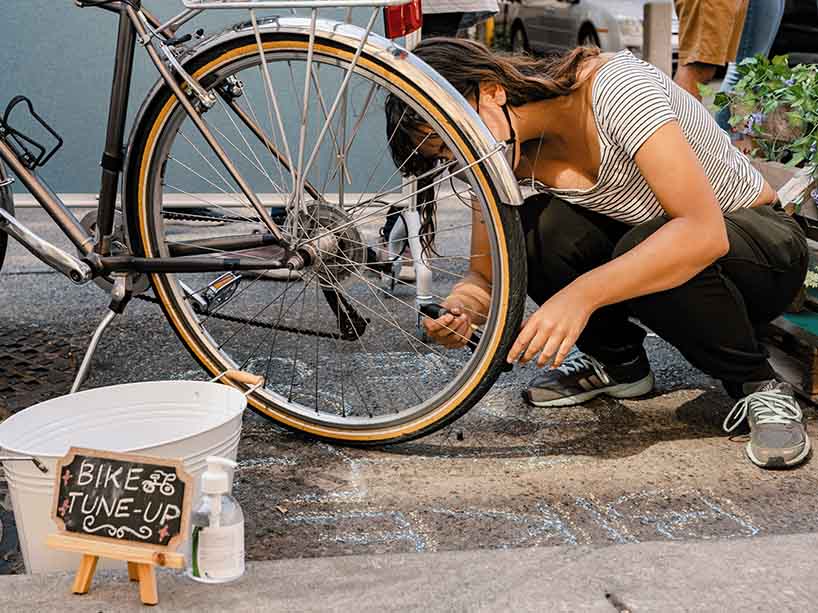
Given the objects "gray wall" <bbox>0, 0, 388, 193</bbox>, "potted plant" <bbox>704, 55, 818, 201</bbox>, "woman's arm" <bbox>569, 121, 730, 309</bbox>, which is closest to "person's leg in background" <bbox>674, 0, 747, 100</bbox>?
"potted plant" <bbox>704, 55, 818, 201</bbox>

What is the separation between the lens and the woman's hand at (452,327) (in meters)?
2.59

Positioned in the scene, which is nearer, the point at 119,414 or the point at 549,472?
the point at 119,414

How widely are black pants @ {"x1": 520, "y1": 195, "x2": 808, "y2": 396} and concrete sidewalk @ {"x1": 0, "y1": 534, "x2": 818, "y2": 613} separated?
29.1 inches

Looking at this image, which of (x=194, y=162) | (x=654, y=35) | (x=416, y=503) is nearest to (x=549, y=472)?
(x=416, y=503)

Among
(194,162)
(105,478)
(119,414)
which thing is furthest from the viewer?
(194,162)

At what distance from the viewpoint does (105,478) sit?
172 cm

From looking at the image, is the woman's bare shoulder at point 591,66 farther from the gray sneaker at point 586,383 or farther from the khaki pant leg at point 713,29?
the khaki pant leg at point 713,29

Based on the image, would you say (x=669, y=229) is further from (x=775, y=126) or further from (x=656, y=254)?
(x=775, y=126)

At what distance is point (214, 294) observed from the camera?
9.42 ft

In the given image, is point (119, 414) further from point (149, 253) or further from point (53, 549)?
point (149, 253)

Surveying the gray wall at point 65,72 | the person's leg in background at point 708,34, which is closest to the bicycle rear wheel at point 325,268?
the gray wall at point 65,72

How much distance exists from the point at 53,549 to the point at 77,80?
9.39 feet

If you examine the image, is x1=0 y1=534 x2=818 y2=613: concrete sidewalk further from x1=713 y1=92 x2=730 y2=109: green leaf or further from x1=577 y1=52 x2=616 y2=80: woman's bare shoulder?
x1=713 y1=92 x2=730 y2=109: green leaf

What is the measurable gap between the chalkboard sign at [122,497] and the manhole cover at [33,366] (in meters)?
1.16
